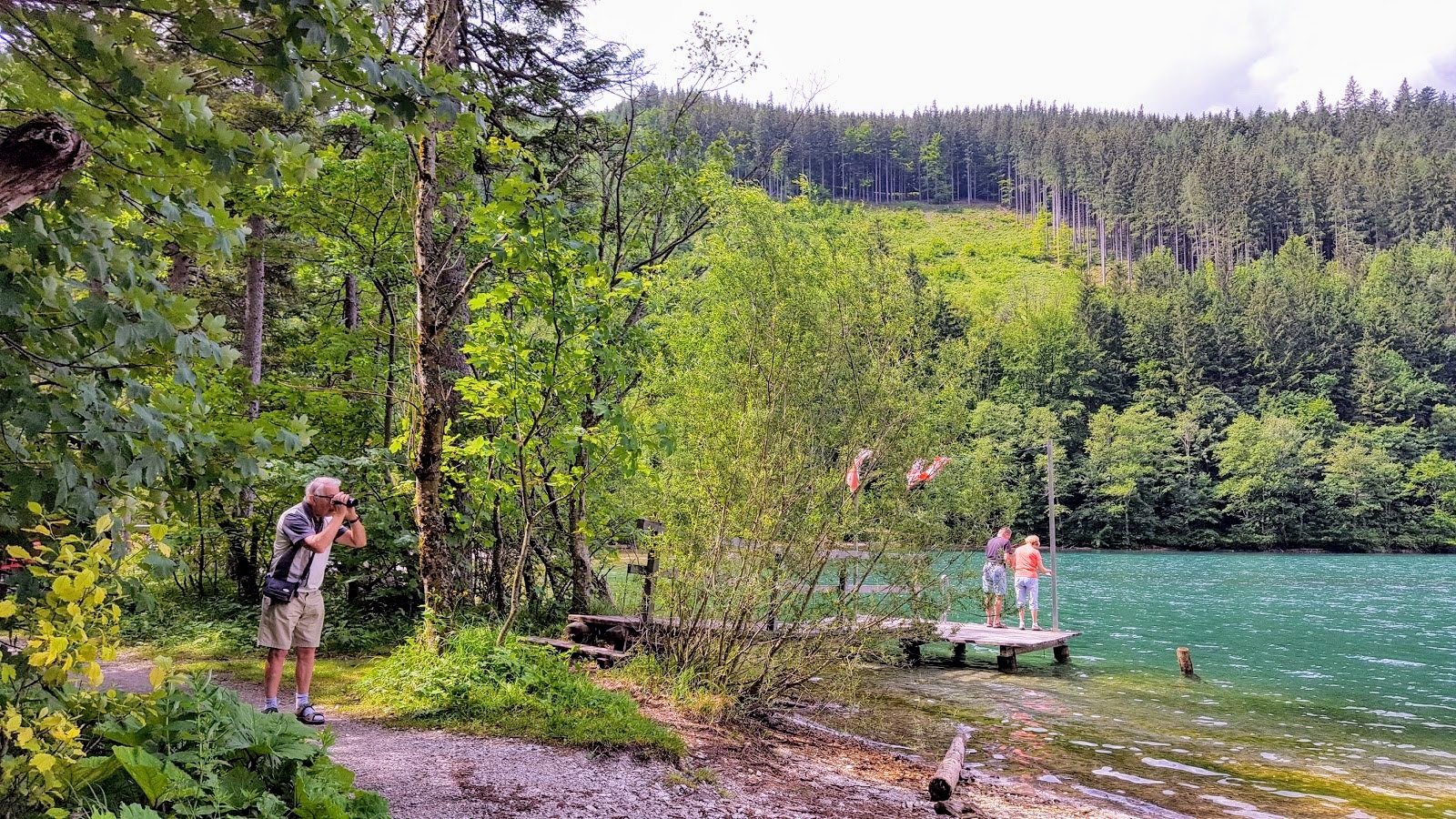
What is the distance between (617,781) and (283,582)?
112 inches

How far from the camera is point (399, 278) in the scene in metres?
12.2

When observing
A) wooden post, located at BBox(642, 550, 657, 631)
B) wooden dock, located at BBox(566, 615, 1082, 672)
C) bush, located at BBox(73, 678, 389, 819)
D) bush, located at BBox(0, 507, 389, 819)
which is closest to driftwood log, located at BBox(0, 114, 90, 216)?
bush, located at BBox(0, 507, 389, 819)

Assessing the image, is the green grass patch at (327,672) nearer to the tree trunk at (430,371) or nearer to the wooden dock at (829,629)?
the tree trunk at (430,371)

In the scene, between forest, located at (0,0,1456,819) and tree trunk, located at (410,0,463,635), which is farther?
tree trunk, located at (410,0,463,635)

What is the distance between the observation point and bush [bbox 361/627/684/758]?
7012 mm

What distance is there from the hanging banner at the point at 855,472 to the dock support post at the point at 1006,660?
840 centimetres

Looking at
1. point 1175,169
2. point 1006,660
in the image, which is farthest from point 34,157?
point 1175,169

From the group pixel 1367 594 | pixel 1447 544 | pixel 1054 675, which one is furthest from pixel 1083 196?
pixel 1054 675

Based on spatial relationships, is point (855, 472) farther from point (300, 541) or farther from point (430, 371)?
point (300, 541)

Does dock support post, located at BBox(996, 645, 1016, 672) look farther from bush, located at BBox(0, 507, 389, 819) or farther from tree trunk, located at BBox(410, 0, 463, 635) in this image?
bush, located at BBox(0, 507, 389, 819)

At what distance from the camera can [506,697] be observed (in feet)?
24.5

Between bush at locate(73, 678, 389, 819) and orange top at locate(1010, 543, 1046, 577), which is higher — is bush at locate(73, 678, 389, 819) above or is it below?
above

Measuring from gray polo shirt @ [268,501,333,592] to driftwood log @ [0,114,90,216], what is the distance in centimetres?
419

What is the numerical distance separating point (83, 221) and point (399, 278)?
9.28 meters
